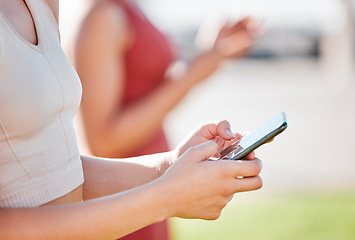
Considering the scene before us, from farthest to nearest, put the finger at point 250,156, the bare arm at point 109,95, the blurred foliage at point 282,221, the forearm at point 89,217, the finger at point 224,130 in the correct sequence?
the blurred foliage at point 282,221 < the bare arm at point 109,95 < the finger at point 224,130 < the finger at point 250,156 < the forearm at point 89,217

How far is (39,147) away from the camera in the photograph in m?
1.21

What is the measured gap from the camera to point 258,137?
1208mm

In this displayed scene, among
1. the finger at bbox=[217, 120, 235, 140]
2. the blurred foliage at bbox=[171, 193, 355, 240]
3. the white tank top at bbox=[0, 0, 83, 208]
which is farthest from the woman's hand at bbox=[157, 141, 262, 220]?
the blurred foliage at bbox=[171, 193, 355, 240]

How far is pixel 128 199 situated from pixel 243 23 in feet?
5.62

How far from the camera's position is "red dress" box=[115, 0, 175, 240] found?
2.29 metres

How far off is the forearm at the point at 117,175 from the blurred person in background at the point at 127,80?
0.70m

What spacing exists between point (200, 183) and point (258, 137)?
166 millimetres

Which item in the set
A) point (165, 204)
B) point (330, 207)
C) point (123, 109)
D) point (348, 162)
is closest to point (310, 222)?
point (330, 207)

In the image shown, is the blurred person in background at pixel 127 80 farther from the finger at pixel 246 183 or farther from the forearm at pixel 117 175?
the finger at pixel 246 183

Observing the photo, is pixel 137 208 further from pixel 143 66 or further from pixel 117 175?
pixel 143 66

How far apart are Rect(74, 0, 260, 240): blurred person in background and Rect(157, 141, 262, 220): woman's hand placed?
41.0 inches

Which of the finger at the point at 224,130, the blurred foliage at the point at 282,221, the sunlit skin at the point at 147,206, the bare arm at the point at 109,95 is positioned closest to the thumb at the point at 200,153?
the sunlit skin at the point at 147,206

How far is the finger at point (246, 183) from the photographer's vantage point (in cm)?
119

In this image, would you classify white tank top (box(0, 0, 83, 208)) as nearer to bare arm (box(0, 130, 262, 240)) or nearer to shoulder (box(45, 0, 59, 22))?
bare arm (box(0, 130, 262, 240))
